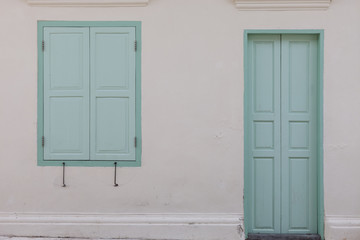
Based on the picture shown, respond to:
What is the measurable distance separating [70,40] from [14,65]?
2.43 feet

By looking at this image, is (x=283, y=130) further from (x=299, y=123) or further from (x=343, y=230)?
(x=343, y=230)

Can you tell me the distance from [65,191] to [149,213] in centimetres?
105

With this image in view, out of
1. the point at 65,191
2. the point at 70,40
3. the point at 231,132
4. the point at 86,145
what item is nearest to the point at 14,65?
the point at 70,40

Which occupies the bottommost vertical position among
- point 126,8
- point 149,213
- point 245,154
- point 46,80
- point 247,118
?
point 149,213

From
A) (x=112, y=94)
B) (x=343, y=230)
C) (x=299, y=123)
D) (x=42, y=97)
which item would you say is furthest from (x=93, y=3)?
(x=343, y=230)

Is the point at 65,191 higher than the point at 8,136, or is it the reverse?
the point at 8,136

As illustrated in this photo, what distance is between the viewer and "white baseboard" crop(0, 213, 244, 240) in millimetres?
4828

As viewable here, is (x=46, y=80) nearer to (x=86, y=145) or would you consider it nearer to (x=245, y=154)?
(x=86, y=145)

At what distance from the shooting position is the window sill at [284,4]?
15.5ft

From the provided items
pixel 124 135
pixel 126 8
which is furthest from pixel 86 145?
pixel 126 8

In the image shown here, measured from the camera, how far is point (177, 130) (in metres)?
4.85

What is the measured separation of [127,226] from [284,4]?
3216 mm

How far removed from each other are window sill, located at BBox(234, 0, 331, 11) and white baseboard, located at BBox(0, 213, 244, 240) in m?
2.49

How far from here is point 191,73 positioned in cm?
483
